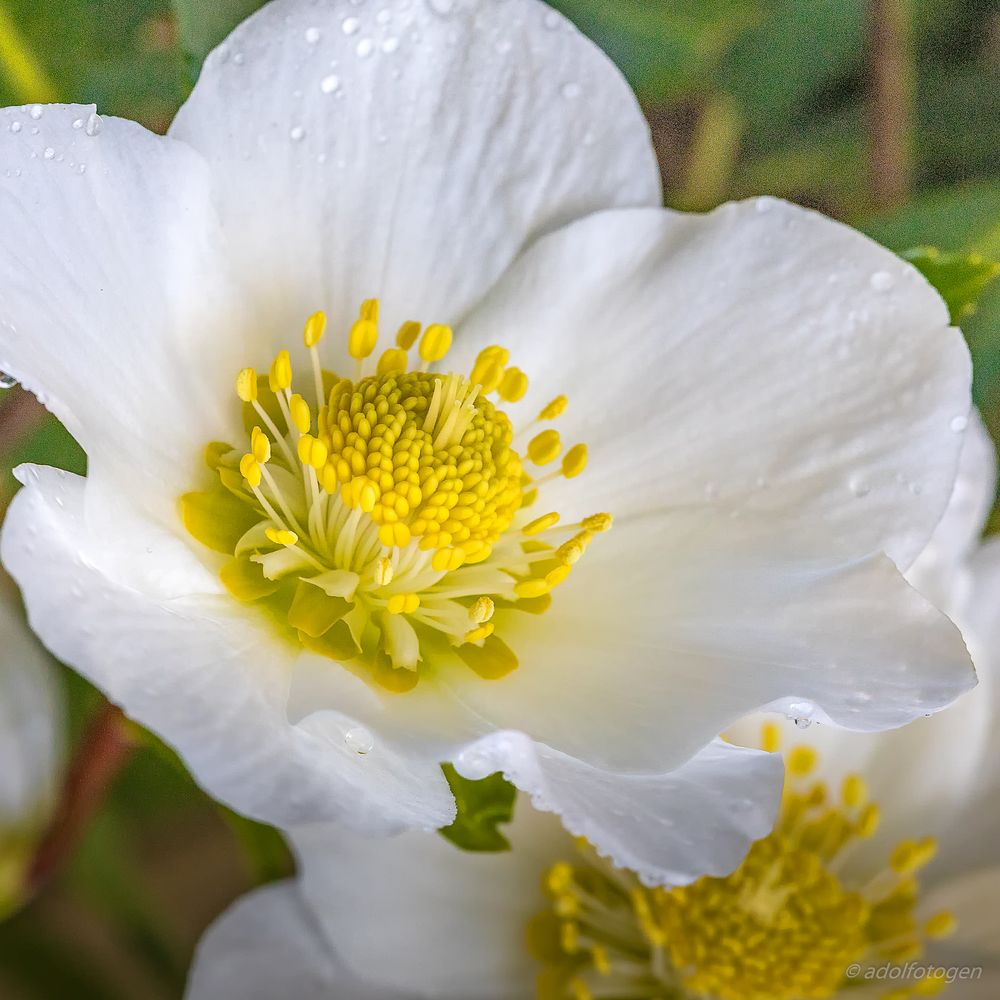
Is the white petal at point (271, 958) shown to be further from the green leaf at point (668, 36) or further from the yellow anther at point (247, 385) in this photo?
the green leaf at point (668, 36)

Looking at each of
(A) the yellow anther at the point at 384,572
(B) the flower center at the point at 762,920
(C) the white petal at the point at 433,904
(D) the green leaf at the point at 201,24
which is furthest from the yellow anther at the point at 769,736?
(D) the green leaf at the point at 201,24

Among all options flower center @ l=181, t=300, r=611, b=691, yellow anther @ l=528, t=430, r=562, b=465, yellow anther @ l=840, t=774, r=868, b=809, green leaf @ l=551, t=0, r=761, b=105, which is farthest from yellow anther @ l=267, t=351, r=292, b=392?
yellow anther @ l=840, t=774, r=868, b=809

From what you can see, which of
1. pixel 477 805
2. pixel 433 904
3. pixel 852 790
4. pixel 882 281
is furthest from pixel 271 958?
pixel 882 281

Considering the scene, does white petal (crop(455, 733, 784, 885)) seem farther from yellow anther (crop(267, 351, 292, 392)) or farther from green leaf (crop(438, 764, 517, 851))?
yellow anther (crop(267, 351, 292, 392))

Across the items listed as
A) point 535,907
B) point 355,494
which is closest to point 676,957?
point 535,907

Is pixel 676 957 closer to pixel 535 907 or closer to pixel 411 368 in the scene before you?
pixel 535 907
